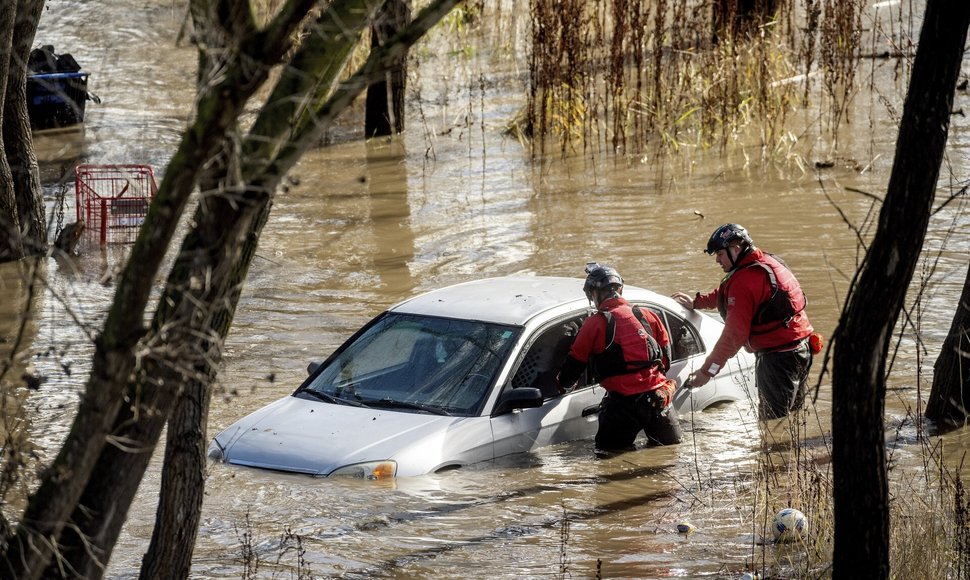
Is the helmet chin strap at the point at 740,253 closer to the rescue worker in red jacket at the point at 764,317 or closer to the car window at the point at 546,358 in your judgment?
the rescue worker in red jacket at the point at 764,317

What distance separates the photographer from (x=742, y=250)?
9.20 metres

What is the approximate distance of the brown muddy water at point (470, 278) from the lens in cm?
689

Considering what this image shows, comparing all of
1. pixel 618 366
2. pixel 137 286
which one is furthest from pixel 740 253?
pixel 137 286

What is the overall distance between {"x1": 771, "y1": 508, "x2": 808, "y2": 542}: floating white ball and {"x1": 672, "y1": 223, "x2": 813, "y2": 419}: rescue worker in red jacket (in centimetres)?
230

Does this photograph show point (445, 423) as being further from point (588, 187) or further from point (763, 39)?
point (763, 39)

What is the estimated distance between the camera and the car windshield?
802cm

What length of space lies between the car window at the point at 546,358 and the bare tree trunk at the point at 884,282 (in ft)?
10.7

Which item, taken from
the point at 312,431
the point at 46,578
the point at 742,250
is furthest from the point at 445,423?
the point at 46,578

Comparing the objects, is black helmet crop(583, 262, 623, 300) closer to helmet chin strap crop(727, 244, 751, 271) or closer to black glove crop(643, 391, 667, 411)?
black glove crop(643, 391, 667, 411)

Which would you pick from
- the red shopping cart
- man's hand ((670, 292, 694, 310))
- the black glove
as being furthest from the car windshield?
the red shopping cart

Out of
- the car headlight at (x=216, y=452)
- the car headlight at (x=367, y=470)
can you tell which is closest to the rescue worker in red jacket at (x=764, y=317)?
the car headlight at (x=367, y=470)

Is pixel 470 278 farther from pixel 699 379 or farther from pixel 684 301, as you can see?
pixel 699 379

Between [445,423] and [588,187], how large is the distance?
1010 centimetres

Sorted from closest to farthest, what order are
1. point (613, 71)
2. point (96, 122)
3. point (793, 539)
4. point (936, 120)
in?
point (936, 120), point (793, 539), point (613, 71), point (96, 122)
